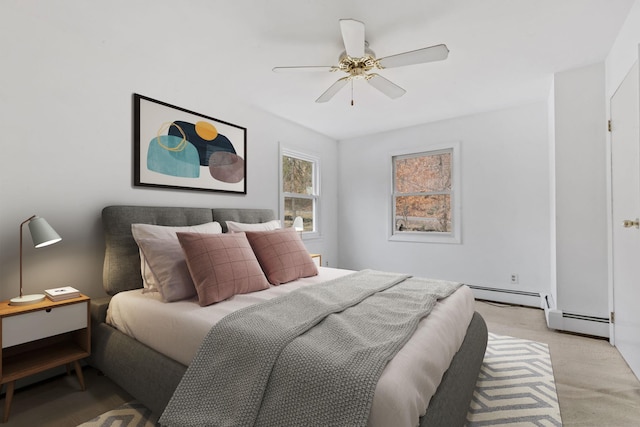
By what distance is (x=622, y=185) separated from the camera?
221cm

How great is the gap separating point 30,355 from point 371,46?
10.1ft

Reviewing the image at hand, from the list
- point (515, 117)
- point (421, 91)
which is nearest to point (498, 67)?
point (421, 91)

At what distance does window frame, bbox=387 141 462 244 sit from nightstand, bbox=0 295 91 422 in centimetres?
373

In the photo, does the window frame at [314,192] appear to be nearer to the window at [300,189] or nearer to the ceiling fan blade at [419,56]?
the window at [300,189]

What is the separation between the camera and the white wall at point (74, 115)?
1.91 metres

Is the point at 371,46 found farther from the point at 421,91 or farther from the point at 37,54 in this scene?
the point at 37,54

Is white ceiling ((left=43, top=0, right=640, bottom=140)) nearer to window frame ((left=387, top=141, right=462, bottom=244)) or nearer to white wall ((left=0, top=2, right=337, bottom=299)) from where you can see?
white wall ((left=0, top=2, right=337, bottom=299))

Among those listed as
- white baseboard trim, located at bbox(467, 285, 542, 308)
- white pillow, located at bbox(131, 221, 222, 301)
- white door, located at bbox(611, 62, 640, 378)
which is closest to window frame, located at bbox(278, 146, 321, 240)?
white pillow, located at bbox(131, 221, 222, 301)

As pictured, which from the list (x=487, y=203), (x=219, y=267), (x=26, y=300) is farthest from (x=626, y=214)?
(x=26, y=300)

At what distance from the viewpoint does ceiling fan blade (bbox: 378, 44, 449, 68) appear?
6.20ft

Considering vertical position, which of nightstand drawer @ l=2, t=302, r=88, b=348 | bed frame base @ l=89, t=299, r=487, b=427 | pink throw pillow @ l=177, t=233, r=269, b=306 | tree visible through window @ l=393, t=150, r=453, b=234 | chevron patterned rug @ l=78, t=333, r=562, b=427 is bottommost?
chevron patterned rug @ l=78, t=333, r=562, b=427

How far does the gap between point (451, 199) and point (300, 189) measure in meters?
2.10

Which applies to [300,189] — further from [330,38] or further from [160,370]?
[160,370]

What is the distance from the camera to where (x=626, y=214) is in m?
2.13
